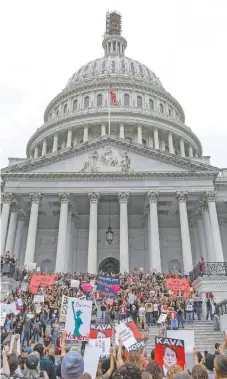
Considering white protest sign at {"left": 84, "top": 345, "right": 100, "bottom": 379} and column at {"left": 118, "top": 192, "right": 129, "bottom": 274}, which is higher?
column at {"left": 118, "top": 192, "right": 129, "bottom": 274}

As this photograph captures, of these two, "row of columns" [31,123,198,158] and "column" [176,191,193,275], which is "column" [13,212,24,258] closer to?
"column" [176,191,193,275]

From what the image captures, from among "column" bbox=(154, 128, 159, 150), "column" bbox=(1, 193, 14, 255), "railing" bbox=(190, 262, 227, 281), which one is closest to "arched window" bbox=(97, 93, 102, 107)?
"column" bbox=(154, 128, 159, 150)

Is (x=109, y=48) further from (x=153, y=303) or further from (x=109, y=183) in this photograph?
(x=153, y=303)

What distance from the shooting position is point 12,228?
38438 millimetres

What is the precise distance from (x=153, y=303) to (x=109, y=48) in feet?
242

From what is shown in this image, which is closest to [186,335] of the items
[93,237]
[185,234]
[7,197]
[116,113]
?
[93,237]

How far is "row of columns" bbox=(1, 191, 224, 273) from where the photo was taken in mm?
35281

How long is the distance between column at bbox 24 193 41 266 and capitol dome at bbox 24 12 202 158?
17.8 metres

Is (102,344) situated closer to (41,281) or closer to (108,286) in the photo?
(108,286)

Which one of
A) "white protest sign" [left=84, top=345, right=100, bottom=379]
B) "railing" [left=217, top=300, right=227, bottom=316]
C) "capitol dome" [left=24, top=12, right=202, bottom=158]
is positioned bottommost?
"white protest sign" [left=84, top=345, right=100, bottom=379]

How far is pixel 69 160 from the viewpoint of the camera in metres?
40.4

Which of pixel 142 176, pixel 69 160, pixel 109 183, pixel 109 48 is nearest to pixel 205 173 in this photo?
pixel 142 176

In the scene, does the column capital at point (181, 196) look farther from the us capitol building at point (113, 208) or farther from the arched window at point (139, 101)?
the arched window at point (139, 101)

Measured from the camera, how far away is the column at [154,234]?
35.3 metres
